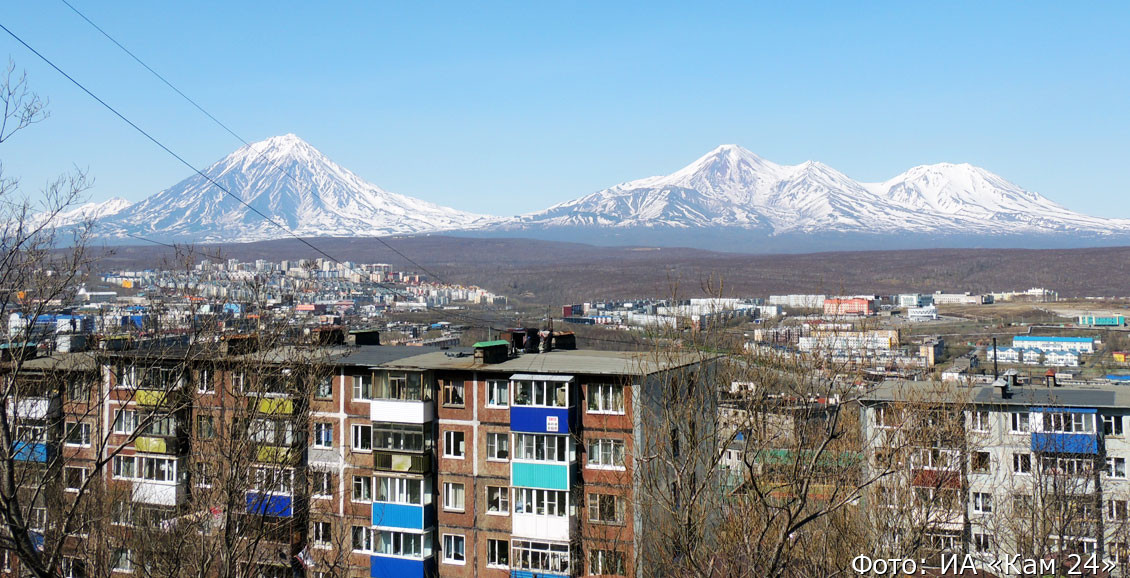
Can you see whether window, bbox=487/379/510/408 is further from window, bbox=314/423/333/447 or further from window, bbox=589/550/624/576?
window, bbox=314/423/333/447

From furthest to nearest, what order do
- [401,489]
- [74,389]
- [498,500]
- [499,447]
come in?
[401,489]
[499,447]
[498,500]
[74,389]

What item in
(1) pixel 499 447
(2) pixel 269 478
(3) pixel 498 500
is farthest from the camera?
(1) pixel 499 447

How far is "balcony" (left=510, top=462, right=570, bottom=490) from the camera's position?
71.6 feet

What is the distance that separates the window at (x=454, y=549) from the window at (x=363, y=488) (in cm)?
244

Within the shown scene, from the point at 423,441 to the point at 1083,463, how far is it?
16.7m

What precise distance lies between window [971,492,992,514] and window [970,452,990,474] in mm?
702

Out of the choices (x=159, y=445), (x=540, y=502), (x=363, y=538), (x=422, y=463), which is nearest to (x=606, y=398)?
(x=540, y=502)

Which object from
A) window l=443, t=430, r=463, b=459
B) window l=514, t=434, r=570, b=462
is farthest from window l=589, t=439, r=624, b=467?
window l=443, t=430, r=463, b=459

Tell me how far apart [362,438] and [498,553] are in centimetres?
496

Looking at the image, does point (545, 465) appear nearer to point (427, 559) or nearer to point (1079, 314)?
point (427, 559)

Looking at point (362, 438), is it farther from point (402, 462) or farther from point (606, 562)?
point (606, 562)

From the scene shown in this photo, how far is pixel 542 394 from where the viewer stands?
2223cm

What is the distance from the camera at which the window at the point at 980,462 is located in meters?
24.6

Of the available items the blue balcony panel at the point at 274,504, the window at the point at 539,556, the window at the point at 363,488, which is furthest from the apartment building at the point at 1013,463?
the window at the point at 363,488
